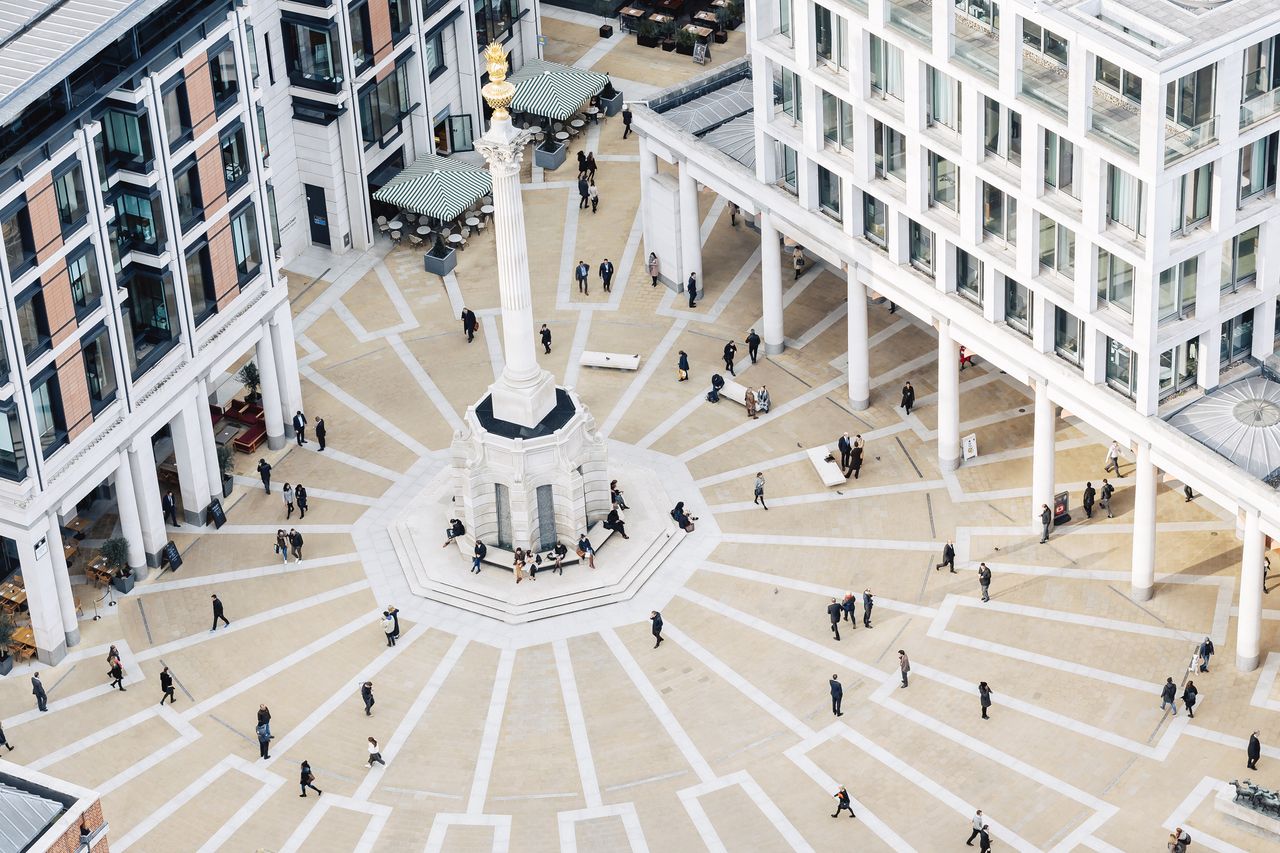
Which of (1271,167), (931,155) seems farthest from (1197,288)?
(931,155)

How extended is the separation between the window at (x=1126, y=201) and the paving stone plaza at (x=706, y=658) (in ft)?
58.3

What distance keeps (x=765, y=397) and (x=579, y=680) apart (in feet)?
66.5

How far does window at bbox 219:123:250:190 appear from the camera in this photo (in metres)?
108

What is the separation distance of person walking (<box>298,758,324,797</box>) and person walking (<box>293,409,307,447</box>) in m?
22.6

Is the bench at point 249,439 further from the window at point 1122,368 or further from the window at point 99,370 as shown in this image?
the window at point 1122,368

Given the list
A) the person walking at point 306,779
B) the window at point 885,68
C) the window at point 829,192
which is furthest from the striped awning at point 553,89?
the person walking at point 306,779

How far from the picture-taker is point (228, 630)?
10750 cm

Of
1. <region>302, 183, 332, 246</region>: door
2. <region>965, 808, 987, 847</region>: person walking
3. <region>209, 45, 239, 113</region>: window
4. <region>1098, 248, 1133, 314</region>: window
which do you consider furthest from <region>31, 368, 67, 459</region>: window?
<region>1098, 248, 1133, 314</region>: window

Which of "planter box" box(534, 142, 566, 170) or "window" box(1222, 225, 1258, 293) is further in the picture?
"planter box" box(534, 142, 566, 170)

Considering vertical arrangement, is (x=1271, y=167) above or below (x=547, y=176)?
above

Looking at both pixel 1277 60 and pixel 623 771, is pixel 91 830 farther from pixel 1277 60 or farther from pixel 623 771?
pixel 1277 60

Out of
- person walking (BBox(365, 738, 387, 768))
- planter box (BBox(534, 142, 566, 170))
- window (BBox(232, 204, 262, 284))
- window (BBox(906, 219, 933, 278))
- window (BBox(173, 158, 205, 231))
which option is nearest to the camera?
person walking (BBox(365, 738, 387, 768))

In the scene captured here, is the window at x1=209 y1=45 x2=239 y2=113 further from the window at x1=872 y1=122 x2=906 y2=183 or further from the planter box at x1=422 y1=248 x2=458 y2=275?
the window at x1=872 y1=122 x2=906 y2=183

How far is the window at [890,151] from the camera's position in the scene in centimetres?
10725
